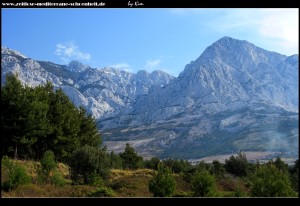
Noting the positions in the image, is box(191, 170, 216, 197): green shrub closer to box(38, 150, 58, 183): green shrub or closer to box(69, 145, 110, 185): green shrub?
box(69, 145, 110, 185): green shrub

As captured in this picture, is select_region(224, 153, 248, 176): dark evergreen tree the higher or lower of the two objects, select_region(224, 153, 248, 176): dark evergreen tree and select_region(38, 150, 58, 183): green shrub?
the lower

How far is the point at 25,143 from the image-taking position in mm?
30000

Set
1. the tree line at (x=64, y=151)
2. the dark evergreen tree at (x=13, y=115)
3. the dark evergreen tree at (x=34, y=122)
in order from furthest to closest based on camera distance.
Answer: the dark evergreen tree at (x=34, y=122) → the dark evergreen tree at (x=13, y=115) → the tree line at (x=64, y=151)

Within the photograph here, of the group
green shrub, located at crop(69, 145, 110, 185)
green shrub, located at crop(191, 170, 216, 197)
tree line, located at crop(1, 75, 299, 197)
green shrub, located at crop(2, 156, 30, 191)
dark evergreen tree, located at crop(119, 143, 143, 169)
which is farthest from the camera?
dark evergreen tree, located at crop(119, 143, 143, 169)

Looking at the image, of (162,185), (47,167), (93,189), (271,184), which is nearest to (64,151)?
(47,167)

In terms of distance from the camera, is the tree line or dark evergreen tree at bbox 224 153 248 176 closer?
the tree line

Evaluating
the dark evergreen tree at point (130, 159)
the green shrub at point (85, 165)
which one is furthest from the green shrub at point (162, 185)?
the dark evergreen tree at point (130, 159)

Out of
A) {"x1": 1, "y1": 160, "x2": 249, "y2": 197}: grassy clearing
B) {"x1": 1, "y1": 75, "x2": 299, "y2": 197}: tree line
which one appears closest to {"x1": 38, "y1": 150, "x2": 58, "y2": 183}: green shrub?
{"x1": 1, "y1": 75, "x2": 299, "y2": 197}: tree line

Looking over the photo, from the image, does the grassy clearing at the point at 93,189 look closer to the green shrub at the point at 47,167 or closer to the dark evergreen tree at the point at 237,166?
the green shrub at the point at 47,167

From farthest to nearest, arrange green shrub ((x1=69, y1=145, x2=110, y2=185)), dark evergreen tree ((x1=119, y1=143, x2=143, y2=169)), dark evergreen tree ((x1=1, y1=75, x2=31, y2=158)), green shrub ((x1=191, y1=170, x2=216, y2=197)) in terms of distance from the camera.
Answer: dark evergreen tree ((x1=119, y1=143, x2=143, y2=169)) < dark evergreen tree ((x1=1, y1=75, x2=31, y2=158)) < green shrub ((x1=69, y1=145, x2=110, y2=185)) < green shrub ((x1=191, y1=170, x2=216, y2=197))

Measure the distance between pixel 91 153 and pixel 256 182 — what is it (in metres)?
13.8

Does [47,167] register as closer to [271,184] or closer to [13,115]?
[13,115]
